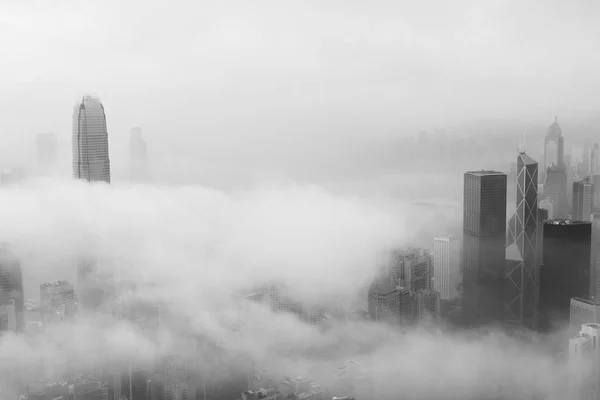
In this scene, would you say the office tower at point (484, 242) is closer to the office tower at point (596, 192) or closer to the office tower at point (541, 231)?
the office tower at point (541, 231)

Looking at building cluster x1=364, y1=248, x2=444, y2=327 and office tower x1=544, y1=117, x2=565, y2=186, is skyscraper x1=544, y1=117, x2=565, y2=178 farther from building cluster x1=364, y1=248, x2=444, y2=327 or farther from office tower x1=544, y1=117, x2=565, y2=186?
building cluster x1=364, y1=248, x2=444, y2=327

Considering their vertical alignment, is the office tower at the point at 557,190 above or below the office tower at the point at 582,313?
above

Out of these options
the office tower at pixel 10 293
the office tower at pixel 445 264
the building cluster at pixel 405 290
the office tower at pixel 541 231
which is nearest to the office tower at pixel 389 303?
the building cluster at pixel 405 290

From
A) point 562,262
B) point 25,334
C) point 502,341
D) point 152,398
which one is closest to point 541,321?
point 502,341

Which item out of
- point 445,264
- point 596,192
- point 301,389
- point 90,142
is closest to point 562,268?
point 596,192

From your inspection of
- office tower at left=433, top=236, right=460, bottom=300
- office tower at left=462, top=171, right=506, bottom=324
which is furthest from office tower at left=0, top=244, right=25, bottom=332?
office tower at left=462, top=171, right=506, bottom=324

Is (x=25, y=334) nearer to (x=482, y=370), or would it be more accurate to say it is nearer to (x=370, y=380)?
(x=370, y=380)
